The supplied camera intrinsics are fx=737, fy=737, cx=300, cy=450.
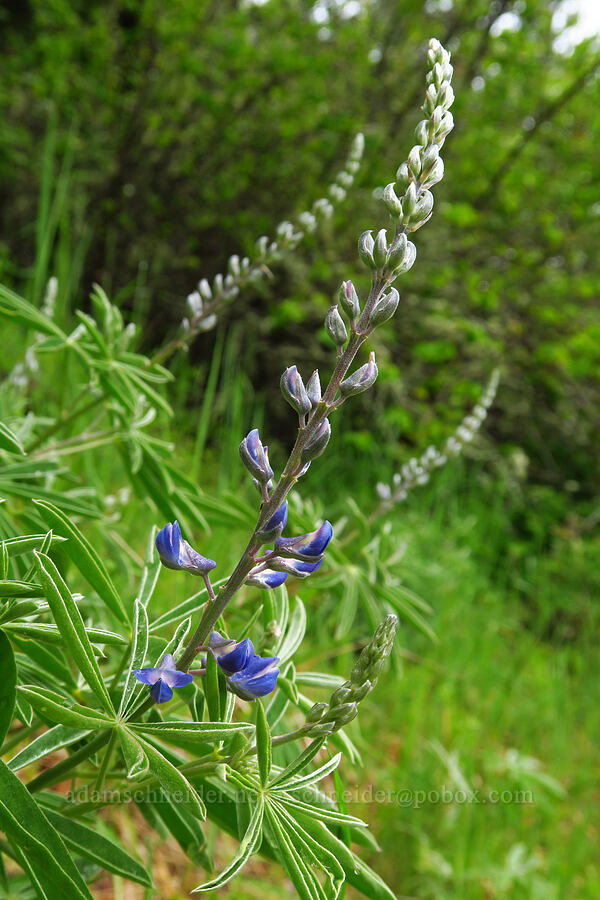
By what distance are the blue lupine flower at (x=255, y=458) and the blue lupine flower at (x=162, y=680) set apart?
0.68ft

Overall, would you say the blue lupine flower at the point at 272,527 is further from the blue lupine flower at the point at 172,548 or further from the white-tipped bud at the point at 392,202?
the white-tipped bud at the point at 392,202

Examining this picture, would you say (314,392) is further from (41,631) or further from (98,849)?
(98,849)

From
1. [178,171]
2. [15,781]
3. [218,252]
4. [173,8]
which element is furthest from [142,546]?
[173,8]

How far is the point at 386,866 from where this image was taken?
2.54 meters

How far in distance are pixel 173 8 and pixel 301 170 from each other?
1.55m

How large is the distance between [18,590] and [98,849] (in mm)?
392

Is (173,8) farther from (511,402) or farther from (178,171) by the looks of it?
(511,402)

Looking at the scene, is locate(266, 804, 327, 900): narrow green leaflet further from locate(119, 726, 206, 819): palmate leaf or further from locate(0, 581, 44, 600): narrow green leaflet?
locate(0, 581, 44, 600): narrow green leaflet

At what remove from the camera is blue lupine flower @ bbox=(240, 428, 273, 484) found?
2.46 feet

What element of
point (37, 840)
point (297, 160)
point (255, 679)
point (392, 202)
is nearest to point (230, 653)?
point (255, 679)

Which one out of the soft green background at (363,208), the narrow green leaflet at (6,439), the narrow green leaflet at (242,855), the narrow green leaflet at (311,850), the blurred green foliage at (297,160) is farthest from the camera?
the blurred green foliage at (297,160)

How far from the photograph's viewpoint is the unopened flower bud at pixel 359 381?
2.40 ft

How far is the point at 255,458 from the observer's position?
76cm

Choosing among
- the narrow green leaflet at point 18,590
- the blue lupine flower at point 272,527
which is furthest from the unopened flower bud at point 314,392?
the narrow green leaflet at point 18,590
